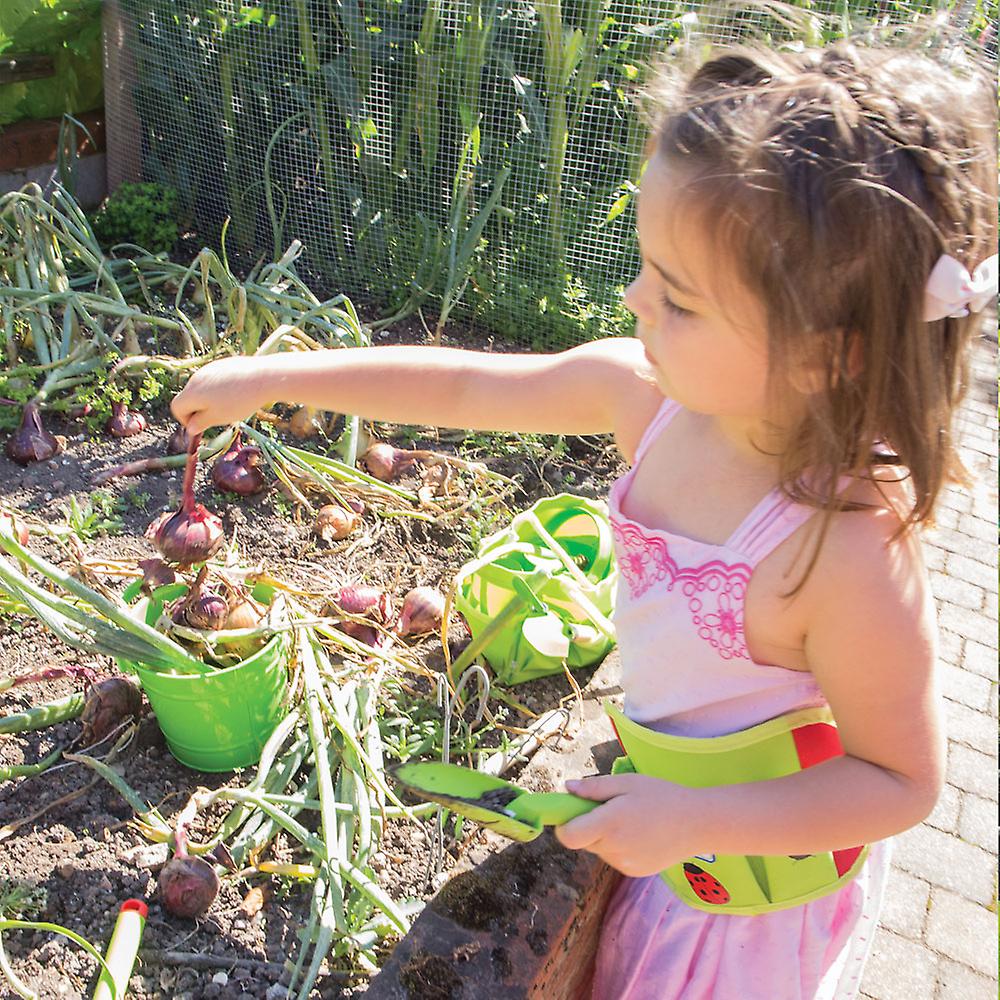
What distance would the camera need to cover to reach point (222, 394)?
1.32 m

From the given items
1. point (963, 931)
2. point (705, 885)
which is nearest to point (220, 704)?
point (705, 885)

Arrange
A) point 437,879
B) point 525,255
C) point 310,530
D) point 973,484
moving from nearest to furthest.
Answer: point 973,484
point 437,879
point 310,530
point 525,255

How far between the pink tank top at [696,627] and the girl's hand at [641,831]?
170 mm

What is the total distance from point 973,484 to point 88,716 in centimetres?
149

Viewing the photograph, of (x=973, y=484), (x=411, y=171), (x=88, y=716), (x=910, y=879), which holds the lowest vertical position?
(x=910, y=879)

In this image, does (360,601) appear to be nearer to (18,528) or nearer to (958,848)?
(18,528)

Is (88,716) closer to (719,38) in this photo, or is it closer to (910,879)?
(910,879)

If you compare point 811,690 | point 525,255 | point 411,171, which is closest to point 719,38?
point 525,255

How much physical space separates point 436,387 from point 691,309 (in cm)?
51

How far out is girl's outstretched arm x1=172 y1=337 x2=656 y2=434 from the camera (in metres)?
1.33

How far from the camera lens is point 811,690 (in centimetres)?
118

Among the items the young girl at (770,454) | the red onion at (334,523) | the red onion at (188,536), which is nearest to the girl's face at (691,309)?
the young girl at (770,454)

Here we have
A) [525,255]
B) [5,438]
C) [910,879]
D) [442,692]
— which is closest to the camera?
[442,692]

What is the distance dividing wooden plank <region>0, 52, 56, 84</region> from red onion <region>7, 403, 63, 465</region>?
180 centimetres
